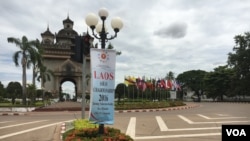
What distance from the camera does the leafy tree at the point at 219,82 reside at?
3031 inches

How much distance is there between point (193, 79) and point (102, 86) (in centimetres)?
9413

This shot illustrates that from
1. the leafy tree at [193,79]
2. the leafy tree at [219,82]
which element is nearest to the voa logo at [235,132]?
the leafy tree at [219,82]

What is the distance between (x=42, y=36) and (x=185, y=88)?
44938 mm

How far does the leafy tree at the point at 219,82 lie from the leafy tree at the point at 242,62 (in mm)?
7586

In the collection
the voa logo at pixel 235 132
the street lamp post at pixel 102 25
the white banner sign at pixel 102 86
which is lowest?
the voa logo at pixel 235 132

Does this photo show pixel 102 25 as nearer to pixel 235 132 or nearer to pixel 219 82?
pixel 235 132

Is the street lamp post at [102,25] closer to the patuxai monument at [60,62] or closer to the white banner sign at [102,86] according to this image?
the white banner sign at [102,86]

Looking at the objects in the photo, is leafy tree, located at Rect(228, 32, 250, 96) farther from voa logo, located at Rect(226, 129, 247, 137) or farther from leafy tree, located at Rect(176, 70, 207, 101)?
voa logo, located at Rect(226, 129, 247, 137)

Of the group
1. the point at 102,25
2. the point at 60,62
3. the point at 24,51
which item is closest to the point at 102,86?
the point at 102,25

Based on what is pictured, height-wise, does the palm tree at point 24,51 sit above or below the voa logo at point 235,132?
above

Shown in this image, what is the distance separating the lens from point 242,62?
66500mm

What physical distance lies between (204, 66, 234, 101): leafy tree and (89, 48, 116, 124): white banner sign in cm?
6911

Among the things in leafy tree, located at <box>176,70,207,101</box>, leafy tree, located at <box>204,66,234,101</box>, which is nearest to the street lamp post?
leafy tree, located at <box>204,66,234,101</box>

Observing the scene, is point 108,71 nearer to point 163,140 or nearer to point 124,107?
point 163,140
